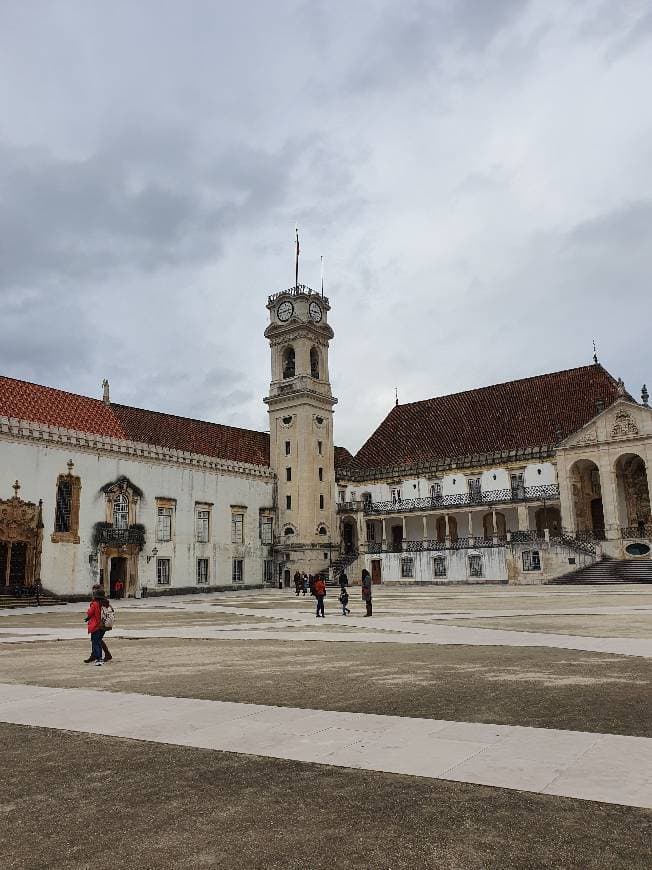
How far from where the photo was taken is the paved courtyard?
4.35 m

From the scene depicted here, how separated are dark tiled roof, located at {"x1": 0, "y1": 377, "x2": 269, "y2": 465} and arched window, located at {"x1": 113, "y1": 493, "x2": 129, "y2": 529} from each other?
14.9ft

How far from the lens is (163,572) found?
157 ft

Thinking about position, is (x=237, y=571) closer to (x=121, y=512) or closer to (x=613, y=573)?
(x=121, y=512)

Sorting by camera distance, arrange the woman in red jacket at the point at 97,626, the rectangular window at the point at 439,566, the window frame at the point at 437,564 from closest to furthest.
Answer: the woman in red jacket at the point at 97,626
the window frame at the point at 437,564
the rectangular window at the point at 439,566

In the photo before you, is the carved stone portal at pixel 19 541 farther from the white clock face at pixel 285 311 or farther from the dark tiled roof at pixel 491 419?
the dark tiled roof at pixel 491 419

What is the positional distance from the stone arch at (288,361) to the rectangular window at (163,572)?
19982 mm

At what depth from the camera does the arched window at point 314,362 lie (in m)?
60.2

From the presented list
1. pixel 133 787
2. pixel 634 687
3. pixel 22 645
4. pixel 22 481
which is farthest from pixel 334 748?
pixel 22 481

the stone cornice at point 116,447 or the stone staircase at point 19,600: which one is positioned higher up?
the stone cornice at point 116,447

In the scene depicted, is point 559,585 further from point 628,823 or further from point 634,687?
point 628,823

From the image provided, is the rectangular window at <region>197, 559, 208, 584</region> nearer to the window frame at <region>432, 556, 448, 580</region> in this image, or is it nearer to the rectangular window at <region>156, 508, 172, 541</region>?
the rectangular window at <region>156, 508, 172, 541</region>

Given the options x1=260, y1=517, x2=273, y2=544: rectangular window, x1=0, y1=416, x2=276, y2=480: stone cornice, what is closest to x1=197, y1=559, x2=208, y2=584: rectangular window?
x1=260, y1=517, x2=273, y2=544: rectangular window

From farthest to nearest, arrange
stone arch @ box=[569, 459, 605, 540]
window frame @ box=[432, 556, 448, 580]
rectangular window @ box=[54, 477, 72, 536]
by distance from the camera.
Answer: stone arch @ box=[569, 459, 605, 540] → window frame @ box=[432, 556, 448, 580] → rectangular window @ box=[54, 477, 72, 536]

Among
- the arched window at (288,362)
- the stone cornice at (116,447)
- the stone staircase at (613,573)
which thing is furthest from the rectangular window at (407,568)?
the arched window at (288,362)
